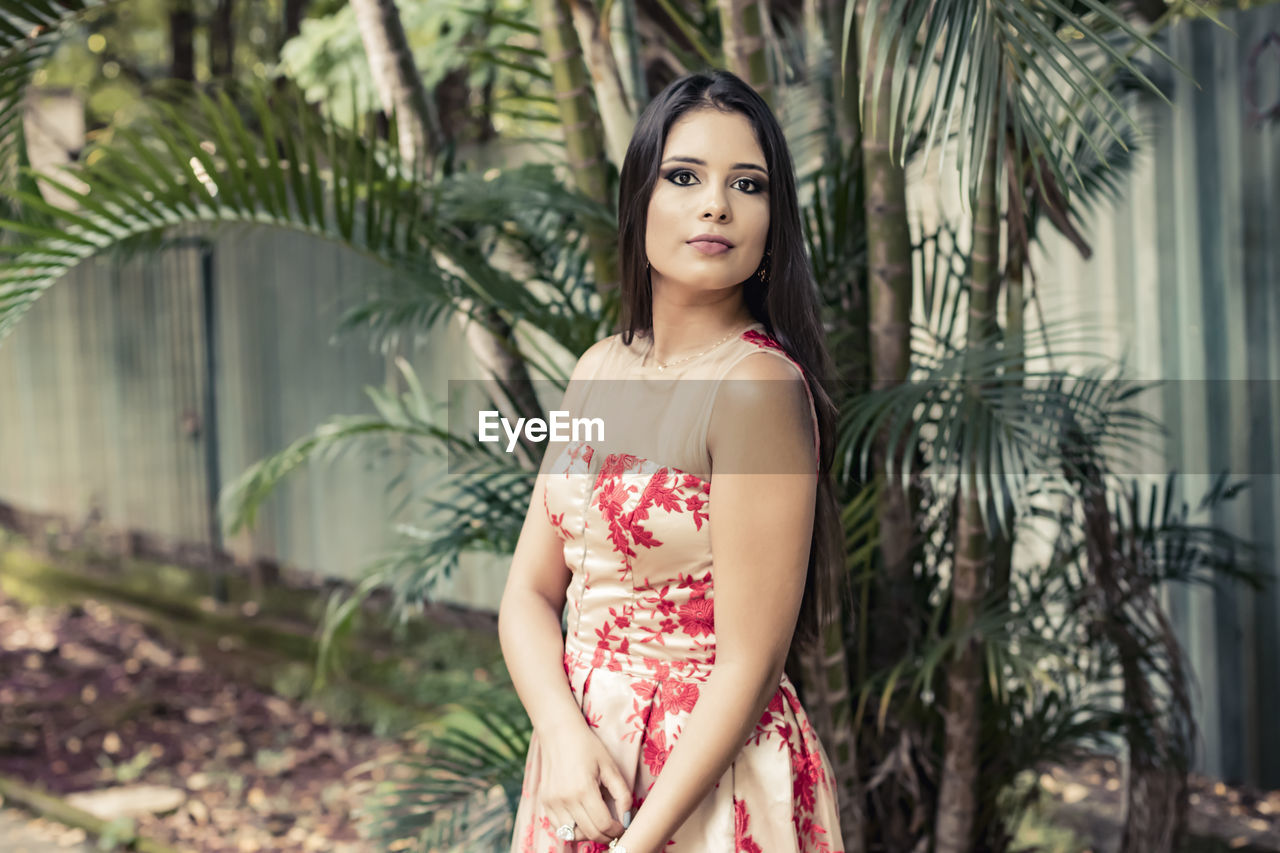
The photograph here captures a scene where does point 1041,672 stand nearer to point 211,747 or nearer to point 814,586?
point 814,586

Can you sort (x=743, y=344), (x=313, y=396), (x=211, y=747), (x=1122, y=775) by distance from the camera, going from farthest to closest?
(x=313, y=396)
(x=211, y=747)
(x=1122, y=775)
(x=743, y=344)

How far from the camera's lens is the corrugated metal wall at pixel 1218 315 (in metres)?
3.06

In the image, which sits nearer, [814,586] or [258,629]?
[814,586]

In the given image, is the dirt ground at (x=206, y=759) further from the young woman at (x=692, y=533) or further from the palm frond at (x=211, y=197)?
the young woman at (x=692, y=533)

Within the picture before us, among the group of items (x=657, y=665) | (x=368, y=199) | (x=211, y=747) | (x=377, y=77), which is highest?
(x=377, y=77)

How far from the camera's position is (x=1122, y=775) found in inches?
127

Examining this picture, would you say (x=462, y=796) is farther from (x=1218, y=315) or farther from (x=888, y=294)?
(x=1218, y=315)

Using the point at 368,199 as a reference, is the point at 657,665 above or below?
below

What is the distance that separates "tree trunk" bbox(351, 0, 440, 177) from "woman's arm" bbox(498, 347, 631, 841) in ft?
4.99

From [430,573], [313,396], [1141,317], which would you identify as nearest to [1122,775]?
[1141,317]

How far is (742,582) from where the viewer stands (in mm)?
1265

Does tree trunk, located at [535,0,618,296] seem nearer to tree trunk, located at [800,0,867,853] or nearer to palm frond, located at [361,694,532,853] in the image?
tree trunk, located at [800,0,867,853]

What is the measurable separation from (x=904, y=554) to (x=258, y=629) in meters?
4.28

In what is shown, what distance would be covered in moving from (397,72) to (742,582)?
6.68 feet
